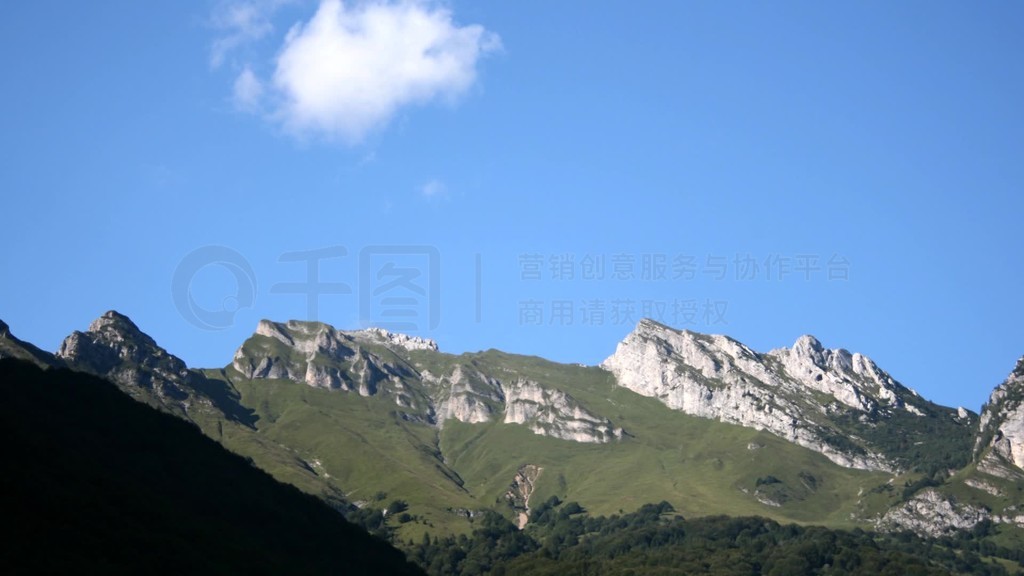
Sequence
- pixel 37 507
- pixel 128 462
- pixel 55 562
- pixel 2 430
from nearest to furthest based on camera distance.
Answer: pixel 55 562, pixel 37 507, pixel 2 430, pixel 128 462

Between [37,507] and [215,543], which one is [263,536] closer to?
[215,543]

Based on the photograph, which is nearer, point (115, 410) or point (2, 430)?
point (2, 430)

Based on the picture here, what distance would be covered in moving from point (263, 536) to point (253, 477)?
2521cm

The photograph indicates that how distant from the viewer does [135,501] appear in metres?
144

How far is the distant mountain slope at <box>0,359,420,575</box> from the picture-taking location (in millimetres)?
126375

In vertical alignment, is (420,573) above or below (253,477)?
below

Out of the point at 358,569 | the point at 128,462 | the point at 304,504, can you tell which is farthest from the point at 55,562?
the point at 304,504

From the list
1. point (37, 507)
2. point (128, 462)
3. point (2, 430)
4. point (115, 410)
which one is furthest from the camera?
point (115, 410)

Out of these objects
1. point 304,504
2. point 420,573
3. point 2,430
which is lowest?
point 420,573

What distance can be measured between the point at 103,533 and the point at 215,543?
58.3 feet

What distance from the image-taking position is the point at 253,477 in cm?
18988

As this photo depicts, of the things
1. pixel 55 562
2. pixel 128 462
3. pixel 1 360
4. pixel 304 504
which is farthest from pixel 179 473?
pixel 55 562

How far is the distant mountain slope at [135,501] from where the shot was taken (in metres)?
126

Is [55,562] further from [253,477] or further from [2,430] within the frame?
[253,477]
